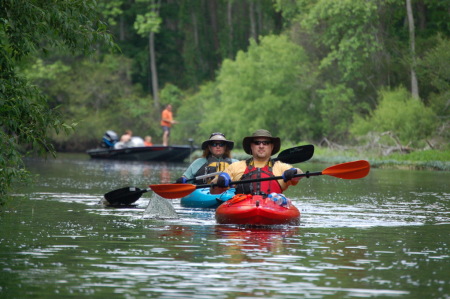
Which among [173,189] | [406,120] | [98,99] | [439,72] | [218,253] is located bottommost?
[218,253]

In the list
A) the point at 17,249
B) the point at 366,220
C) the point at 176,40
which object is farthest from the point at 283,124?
the point at 17,249

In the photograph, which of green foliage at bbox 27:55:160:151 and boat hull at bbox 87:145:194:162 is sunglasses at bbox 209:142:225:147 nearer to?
boat hull at bbox 87:145:194:162

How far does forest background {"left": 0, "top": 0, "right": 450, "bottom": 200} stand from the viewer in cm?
4419

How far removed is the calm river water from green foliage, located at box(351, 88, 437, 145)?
71.4 ft

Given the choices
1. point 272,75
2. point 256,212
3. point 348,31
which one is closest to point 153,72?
point 272,75

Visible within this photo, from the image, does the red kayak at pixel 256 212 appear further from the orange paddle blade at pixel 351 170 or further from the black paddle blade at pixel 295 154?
the black paddle blade at pixel 295 154

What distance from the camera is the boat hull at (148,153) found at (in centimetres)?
4328

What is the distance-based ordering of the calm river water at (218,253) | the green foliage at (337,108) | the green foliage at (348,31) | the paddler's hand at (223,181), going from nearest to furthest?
the calm river water at (218,253), the paddler's hand at (223,181), the green foliage at (348,31), the green foliage at (337,108)

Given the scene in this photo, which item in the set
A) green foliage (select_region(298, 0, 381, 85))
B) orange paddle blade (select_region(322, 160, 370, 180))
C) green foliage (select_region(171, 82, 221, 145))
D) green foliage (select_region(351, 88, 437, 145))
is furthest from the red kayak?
green foliage (select_region(171, 82, 221, 145))

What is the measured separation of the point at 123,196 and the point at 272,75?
34.9 m

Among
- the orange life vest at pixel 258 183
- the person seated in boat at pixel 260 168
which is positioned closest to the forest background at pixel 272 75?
the person seated in boat at pixel 260 168

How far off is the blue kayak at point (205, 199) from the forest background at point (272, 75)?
13883 millimetres

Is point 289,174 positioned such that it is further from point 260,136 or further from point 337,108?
point 337,108

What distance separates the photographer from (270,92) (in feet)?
176
